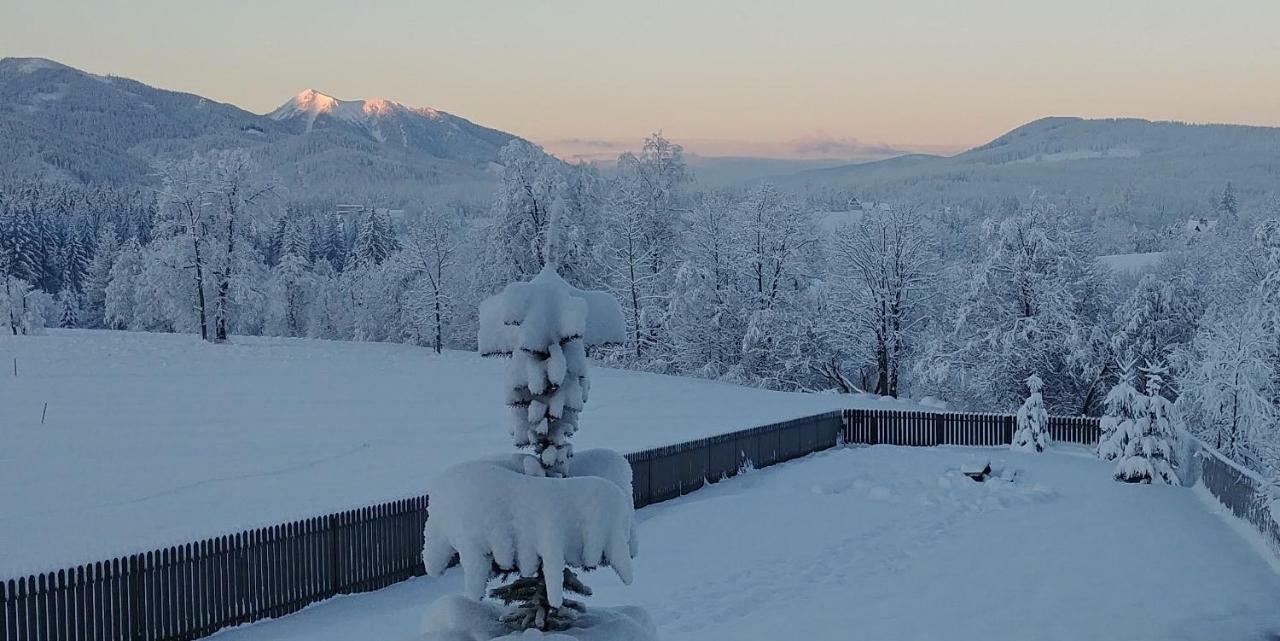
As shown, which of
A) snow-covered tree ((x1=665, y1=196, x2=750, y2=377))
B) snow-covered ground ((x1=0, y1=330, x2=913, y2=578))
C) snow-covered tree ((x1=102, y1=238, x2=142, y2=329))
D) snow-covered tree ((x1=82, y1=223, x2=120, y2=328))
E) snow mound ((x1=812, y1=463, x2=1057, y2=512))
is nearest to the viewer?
snow-covered ground ((x1=0, y1=330, x2=913, y2=578))

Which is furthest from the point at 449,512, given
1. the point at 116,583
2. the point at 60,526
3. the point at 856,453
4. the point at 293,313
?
the point at 293,313

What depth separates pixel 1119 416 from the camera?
26781mm

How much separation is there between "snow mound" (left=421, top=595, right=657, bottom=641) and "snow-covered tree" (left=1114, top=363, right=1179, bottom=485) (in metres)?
22.5

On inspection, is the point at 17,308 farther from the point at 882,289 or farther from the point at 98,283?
the point at 882,289

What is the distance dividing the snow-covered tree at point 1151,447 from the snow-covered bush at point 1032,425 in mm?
4966

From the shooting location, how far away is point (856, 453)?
100ft

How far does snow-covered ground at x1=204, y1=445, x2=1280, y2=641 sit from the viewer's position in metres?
13.5

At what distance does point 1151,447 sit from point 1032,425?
587cm

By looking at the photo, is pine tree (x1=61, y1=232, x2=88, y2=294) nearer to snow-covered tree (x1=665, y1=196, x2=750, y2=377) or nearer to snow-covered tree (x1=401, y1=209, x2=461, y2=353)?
snow-covered tree (x1=401, y1=209, x2=461, y2=353)

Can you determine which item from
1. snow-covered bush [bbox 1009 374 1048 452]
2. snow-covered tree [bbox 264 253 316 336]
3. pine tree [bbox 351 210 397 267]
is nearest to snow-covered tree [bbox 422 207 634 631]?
snow-covered bush [bbox 1009 374 1048 452]

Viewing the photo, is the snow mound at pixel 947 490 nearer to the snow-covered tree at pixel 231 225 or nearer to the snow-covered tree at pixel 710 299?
the snow-covered tree at pixel 710 299

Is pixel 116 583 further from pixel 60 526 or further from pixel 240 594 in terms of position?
pixel 60 526

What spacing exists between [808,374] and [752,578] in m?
36.8

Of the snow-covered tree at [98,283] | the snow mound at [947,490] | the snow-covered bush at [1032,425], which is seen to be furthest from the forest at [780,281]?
the snow-covered tree at [98,283]
